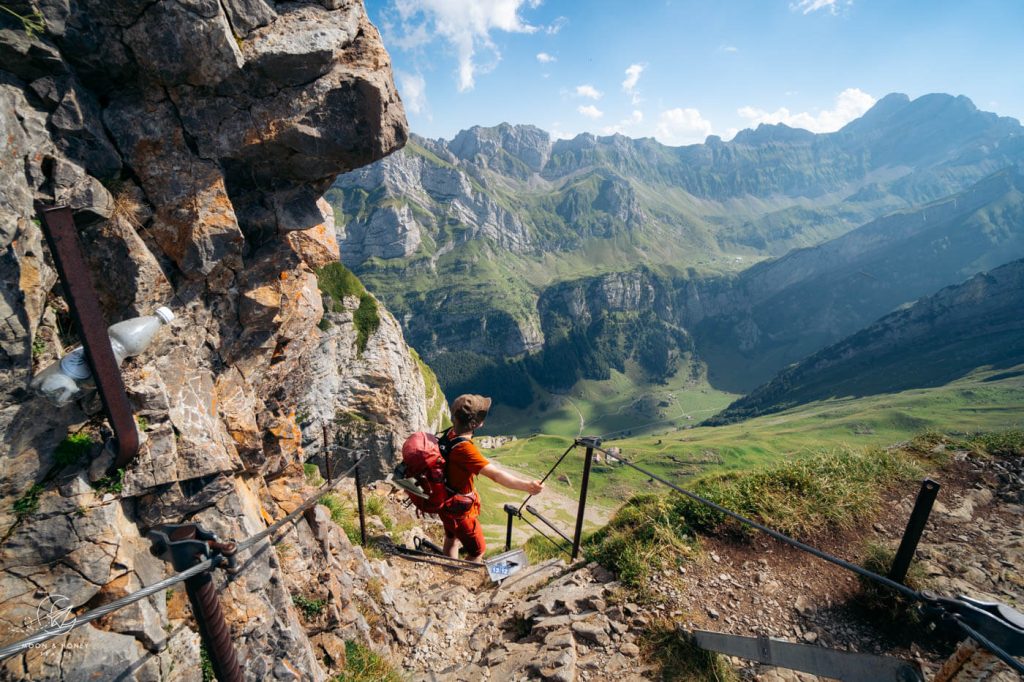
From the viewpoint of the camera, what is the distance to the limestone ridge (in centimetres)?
598

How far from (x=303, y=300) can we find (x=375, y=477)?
Answer: 3073cm

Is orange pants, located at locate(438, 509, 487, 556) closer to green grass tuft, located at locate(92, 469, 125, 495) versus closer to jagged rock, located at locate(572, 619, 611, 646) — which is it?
jagged rock, located at locate(572, 619, 611, 646)

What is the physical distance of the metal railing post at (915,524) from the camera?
6.45 metres

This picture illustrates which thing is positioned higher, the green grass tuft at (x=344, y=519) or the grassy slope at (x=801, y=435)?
the green grass tuft at (x=344, y=519)

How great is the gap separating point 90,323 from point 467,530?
8.97 m

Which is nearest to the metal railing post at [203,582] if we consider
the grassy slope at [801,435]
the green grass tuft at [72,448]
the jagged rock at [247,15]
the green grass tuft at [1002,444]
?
the green grass tuft at [72,448]

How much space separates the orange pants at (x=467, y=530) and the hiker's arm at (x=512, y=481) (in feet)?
8.42

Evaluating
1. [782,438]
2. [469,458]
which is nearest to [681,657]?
[469,458]

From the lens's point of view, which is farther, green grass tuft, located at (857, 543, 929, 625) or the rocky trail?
the rocky trail

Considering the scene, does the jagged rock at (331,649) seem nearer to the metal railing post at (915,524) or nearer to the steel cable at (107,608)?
the steel cable at (107,608)

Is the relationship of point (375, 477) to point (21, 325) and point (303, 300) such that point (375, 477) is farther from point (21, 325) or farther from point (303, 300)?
point (21, 325)

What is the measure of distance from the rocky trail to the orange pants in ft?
4.35

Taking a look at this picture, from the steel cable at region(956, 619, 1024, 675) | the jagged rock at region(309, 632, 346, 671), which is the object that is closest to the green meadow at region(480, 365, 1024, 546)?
the jagged rock at region(309, 632, 346, 671)

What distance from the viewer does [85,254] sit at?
7.68 metres
